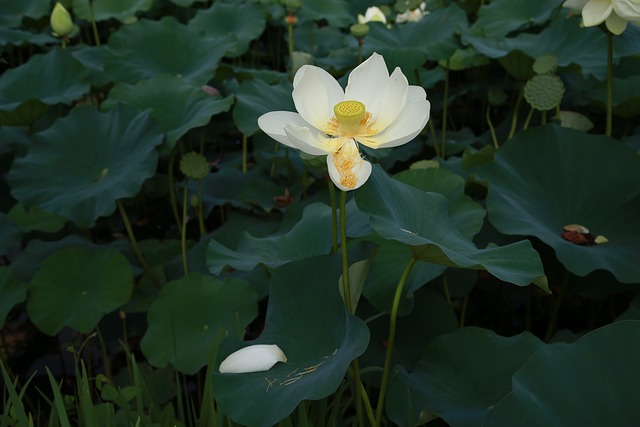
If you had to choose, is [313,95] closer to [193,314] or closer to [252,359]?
[252,359]

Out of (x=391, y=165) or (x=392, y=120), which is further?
(x=391, y=165)

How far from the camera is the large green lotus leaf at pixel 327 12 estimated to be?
263 cm

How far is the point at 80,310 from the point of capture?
1517 millimetres

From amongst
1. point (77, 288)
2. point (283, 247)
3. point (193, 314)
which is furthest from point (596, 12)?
point (77, 288)

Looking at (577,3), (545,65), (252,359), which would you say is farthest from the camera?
(545,65)

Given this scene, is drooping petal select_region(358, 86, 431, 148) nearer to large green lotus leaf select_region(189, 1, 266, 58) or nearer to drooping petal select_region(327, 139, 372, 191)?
drooping petal select_region(327, 139, 372, 191)

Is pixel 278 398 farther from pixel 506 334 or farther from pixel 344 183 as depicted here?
pixel 506 334

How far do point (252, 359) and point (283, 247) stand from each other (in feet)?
1.06

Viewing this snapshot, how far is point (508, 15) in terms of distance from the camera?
86.2 inches

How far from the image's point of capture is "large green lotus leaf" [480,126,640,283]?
52.4 inches

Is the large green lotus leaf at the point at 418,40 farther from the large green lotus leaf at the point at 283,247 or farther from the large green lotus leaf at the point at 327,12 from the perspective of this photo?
the large green lotus leaf at the point at 283,247

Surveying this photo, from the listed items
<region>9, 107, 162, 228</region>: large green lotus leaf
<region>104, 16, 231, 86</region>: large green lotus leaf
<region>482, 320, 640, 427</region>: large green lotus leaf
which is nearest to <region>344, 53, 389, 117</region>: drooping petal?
<region>482, 320, 640, 427</region>: large green lotus leaf

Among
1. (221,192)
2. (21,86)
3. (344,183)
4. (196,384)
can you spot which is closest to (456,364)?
(344,183)

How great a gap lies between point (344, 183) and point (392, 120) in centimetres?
13
